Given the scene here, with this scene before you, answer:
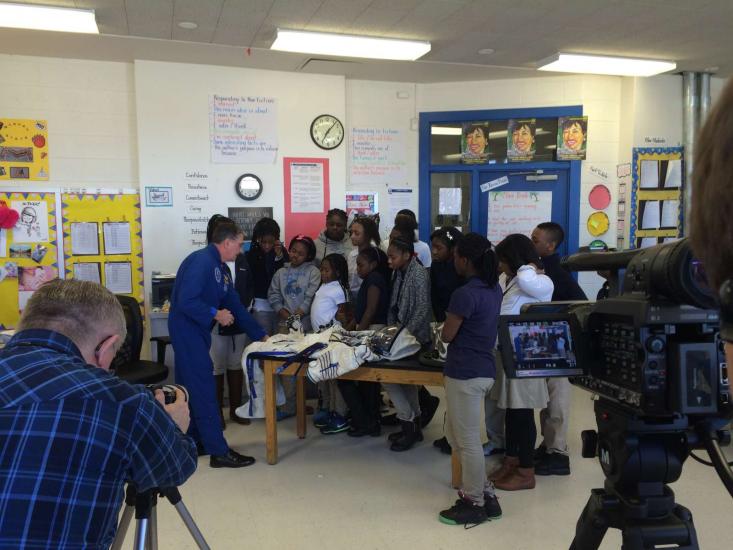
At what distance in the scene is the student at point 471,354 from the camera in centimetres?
272

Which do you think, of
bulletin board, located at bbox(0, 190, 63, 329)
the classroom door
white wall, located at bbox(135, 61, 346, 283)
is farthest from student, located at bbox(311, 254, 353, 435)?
bulletin board, located at bbox(0, 190, 63, 329)

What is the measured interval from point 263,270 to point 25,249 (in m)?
2.08

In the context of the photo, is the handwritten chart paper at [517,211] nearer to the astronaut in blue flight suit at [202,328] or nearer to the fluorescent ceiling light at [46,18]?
the astronaut in blue flight suit at [202,328]

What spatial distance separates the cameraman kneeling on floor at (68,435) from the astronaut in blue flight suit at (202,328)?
6.56 ft

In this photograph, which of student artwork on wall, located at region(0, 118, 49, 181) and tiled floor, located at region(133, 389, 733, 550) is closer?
tiled floor, located at region(133, 389, 733, 550)

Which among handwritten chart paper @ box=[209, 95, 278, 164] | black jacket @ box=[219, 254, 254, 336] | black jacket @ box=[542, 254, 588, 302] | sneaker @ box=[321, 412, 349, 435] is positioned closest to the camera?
black jacket @ box=[542, 254, 588, 302]

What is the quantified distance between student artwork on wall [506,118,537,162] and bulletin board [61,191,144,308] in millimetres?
3574

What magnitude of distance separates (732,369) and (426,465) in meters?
3.12

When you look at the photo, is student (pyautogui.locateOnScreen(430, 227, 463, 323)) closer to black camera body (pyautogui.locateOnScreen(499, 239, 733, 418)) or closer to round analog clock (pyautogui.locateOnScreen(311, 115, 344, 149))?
round analog clock (pyautogui.locateOnScreen(311, 115, 344, 149))

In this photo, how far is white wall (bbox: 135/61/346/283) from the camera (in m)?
5.08

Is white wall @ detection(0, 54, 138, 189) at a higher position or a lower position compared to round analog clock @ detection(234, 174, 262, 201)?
higher

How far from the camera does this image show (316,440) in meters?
4.00

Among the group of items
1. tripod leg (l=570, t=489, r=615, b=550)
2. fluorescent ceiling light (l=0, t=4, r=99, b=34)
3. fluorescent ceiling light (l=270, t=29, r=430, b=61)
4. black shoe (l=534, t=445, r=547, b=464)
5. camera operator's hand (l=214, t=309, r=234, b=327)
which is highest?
fluorescent ceiling light (l=270, t=29, r=430, b=61)

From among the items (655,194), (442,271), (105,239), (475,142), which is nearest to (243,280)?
(105,239)
